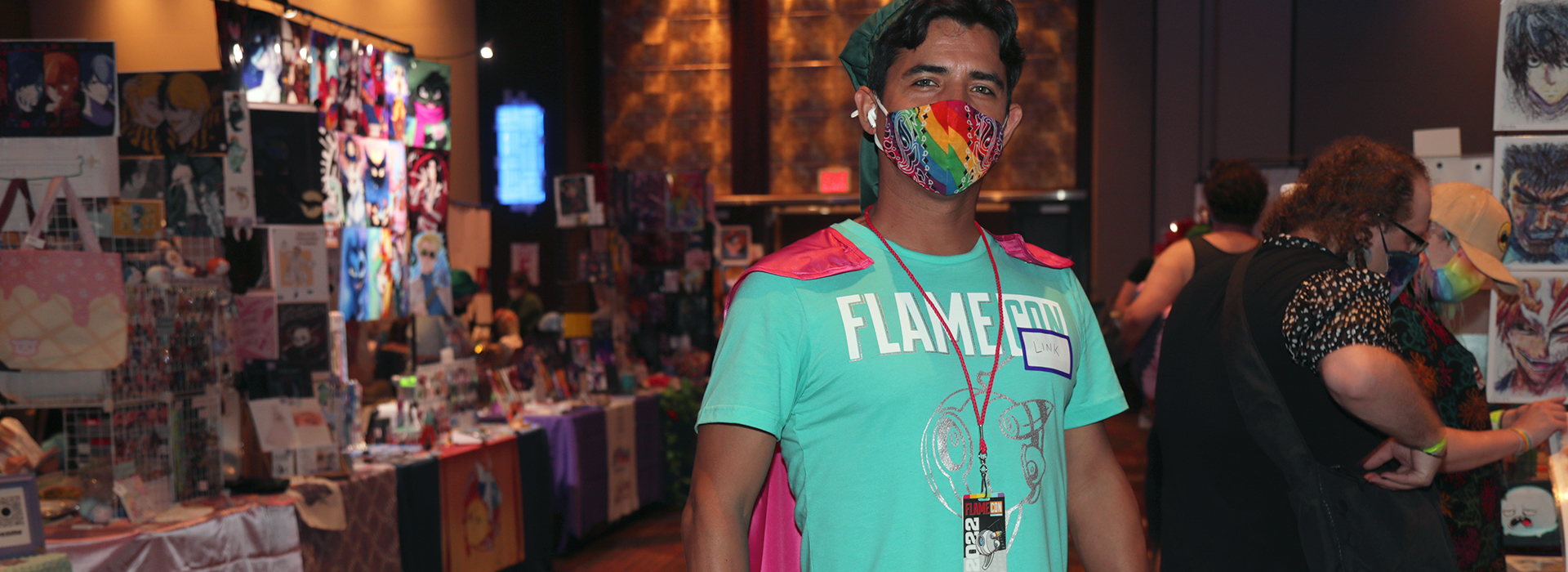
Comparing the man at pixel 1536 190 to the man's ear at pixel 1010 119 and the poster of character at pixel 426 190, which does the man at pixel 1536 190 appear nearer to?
the man's ear at pixel 1010 119

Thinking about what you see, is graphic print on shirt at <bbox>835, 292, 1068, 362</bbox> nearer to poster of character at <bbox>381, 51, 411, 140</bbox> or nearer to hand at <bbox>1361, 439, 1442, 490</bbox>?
hand at <bbox>1361, 439, 1442, 490</bbox>

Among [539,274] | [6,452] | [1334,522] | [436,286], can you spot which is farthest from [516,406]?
[539,274]

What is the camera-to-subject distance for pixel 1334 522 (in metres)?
1.74

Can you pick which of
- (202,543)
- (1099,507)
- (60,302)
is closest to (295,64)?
(60,302)

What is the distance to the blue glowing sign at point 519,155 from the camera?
32.2 feet

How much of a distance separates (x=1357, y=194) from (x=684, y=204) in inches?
195

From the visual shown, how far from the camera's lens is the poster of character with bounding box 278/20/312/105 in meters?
3.56

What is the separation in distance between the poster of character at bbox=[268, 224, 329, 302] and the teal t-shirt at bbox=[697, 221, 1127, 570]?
2.76m

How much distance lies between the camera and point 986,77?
127 cm

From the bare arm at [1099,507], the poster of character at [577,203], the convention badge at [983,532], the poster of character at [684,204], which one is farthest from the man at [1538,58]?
the poster of character at [684,204]

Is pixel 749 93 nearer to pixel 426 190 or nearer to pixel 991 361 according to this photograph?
pixel 426 190

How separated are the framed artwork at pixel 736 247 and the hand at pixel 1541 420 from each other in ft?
22.6

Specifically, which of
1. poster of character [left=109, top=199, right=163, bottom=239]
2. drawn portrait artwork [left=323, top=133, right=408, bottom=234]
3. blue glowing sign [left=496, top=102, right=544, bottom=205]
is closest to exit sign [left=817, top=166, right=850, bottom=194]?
blue glowing sign [left=496, top=102, right=544, bottom=205]

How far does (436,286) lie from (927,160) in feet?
11.6
